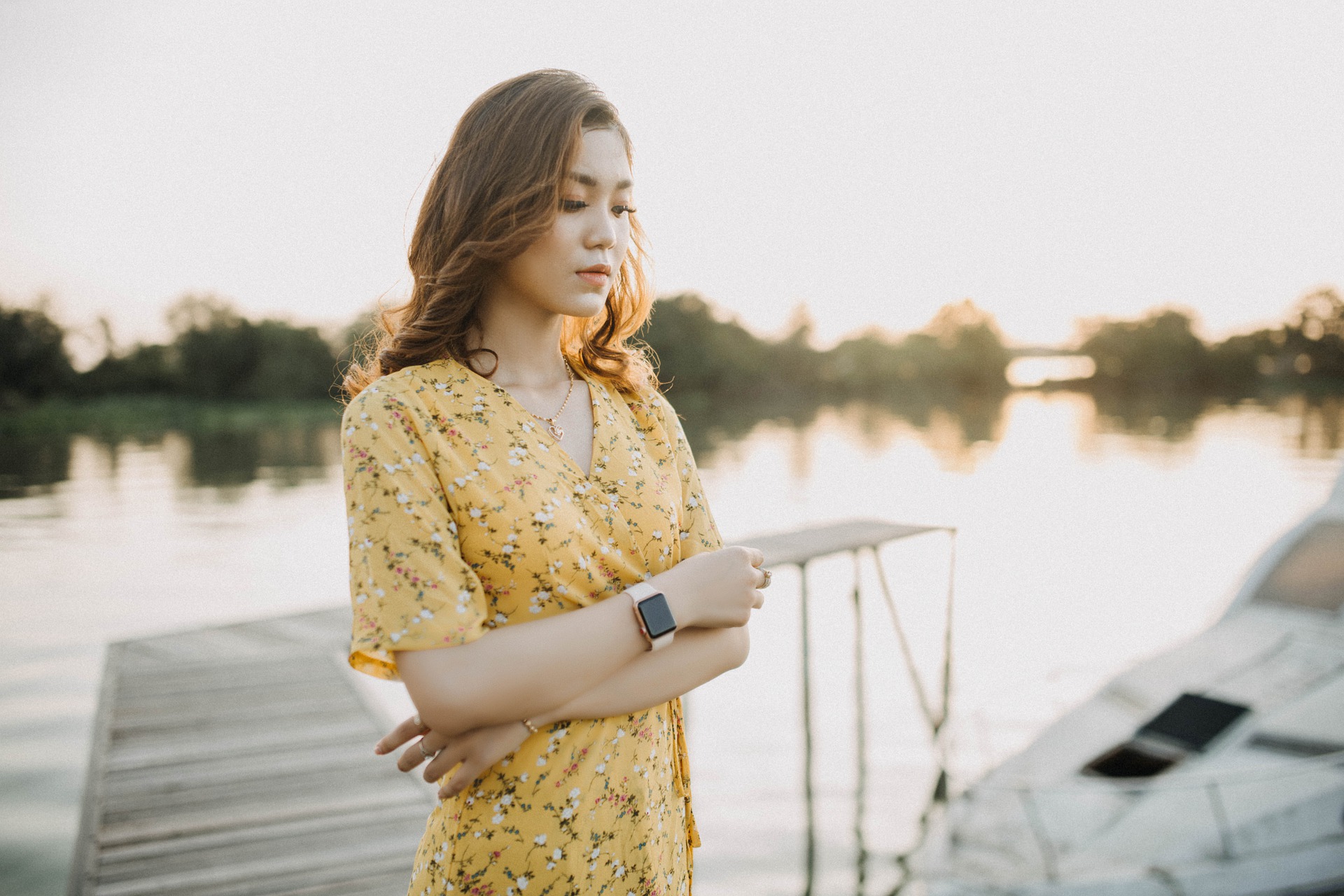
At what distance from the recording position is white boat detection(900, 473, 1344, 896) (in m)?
4.91

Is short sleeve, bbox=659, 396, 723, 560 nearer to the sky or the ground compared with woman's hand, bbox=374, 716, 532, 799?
nearer to the sky

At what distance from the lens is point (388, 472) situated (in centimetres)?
121

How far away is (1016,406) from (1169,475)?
68323 mm

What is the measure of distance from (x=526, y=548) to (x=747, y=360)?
76.2 meters

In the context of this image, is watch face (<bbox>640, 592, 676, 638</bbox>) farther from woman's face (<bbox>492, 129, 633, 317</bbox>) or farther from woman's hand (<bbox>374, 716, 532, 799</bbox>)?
woman's face (<bbox>492, 129, 633, 317</bbox>)

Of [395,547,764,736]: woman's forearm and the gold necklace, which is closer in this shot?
[395,547,764,736]: woman's forearm

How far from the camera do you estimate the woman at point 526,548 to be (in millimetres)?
1221

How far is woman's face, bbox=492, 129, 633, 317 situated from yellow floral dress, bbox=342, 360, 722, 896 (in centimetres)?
18

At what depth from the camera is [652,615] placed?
53.2 inches

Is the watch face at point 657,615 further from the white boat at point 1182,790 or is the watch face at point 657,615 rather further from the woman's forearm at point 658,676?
the white boat at point 1182,790

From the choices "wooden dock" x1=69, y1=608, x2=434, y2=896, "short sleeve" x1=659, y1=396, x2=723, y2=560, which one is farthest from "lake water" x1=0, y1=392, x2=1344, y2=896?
"short sleeve" x1=659, y1=396, x2=723, y2=560

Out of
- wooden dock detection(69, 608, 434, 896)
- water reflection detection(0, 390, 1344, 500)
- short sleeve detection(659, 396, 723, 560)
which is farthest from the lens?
water reflection detection(0, 390, 1344, 500)

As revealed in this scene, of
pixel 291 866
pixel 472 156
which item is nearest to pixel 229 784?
pixel 291 866

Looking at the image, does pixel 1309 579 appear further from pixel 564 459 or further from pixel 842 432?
pixel 842 432
